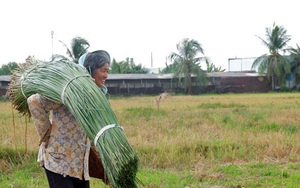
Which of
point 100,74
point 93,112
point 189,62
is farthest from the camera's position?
point 189,62

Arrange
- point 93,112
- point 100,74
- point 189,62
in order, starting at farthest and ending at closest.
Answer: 1. point 189,62
2. point 100,74
3. point 93,112

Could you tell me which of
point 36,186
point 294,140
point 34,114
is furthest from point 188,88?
point 34,114

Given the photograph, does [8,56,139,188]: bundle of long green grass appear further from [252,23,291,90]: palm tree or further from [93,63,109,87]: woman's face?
[252,23,291,90]: palm tree

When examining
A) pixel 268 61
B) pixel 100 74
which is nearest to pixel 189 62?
pixel 268 61

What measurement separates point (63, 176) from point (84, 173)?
0.14 metres

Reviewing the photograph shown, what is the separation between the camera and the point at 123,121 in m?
11.2

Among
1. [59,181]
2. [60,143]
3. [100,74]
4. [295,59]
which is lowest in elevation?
[59,181]

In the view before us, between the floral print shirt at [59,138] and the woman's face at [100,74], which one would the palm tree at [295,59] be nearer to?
the woman's face at [100,74]

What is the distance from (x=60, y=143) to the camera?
2.46 metres

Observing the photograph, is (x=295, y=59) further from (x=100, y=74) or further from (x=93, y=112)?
(x=93, y=112)

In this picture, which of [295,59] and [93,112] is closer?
[93,112]

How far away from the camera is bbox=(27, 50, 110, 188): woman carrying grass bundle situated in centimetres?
244

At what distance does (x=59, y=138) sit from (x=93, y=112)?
24cm

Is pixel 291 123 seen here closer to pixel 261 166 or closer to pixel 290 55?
pixel 261 166
